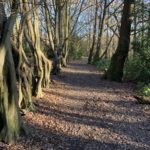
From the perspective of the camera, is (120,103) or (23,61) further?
(120,103)

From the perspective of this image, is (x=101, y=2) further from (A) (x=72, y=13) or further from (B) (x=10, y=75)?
(B) (x=10, y=75)

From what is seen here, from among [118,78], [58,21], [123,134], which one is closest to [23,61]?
[123,134]

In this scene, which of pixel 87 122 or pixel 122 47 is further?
pixel 122 47

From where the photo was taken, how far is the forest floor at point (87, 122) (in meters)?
8.06

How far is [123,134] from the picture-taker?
907 cm

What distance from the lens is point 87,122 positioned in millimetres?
10227

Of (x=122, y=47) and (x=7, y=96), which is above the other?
(x=122, y=47)

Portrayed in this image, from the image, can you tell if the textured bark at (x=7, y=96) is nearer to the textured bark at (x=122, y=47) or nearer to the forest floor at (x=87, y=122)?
the forest floor at (x=87, y=122)

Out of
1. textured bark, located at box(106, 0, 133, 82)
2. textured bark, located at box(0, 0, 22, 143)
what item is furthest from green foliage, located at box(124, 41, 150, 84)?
textured bark, located at box(0, 0, 22, 143)

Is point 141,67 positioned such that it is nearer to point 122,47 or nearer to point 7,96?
point 122,47

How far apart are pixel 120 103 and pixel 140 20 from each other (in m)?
9.47

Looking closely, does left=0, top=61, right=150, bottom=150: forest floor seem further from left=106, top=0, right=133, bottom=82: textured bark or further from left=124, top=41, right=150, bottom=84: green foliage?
left=106, top=0, right=133, bottom=82: textured bark

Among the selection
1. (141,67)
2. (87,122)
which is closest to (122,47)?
(141,67)

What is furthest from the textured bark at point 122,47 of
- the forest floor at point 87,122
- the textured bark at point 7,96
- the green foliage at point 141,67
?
the textured bark at point 7,96
